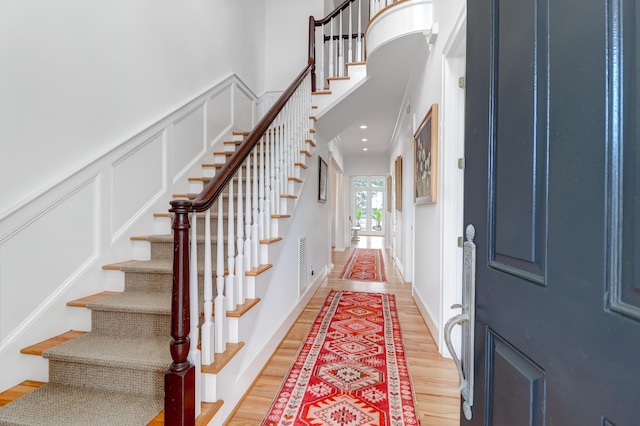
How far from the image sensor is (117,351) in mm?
1474

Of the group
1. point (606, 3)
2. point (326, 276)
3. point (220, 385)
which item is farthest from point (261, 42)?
point (606, 3)

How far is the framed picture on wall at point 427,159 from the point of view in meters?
2.34

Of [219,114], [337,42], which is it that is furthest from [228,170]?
[337,42]

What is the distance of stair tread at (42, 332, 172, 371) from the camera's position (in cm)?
138

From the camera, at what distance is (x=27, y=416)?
1203mm

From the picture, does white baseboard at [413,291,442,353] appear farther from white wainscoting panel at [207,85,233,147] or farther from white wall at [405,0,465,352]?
white wainscoting panel at [207,85,233,147]

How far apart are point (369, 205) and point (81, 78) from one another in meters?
10.4

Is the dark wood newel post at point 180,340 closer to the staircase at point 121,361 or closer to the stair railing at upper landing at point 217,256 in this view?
the stair railing at upper landing at point 217,256

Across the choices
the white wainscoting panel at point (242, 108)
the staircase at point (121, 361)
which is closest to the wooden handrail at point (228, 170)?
the staircase at point (121, 361)

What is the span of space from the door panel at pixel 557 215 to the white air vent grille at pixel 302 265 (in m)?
2.39

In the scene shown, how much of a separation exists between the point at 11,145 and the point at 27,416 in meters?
1.23

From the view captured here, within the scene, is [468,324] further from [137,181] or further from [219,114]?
[219,114]

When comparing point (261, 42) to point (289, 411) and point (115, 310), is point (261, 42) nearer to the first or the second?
point (115, 310)

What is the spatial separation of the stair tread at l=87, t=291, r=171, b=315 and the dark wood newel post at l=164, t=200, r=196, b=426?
45 centimetres
